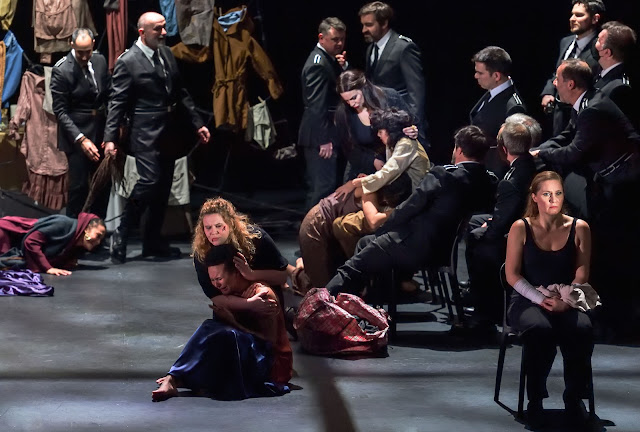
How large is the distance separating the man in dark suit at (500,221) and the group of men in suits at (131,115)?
2.70m

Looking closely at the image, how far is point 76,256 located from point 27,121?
1551mm

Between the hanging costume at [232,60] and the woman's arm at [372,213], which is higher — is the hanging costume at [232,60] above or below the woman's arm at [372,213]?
above

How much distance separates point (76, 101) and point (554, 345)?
461 centimetres

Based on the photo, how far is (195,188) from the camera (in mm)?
10414

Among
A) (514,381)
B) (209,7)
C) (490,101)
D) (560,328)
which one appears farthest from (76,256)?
(560,328)

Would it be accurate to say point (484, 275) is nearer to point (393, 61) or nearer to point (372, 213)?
point (372, 213)

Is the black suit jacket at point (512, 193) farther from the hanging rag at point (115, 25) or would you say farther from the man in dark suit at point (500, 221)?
the hanging rag at point (115, 25)

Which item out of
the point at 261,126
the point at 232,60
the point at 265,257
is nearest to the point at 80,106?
the point at 232,60

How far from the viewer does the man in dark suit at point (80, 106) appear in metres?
8.16

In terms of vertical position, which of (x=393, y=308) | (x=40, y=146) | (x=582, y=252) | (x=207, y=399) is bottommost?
(x=207, y=399)

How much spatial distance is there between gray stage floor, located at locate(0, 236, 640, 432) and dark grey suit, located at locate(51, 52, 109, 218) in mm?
1648

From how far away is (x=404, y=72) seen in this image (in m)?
7.70

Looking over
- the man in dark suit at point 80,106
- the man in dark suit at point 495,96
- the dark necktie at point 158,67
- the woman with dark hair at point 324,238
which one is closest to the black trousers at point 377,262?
the woman with dark hair at point 324,238

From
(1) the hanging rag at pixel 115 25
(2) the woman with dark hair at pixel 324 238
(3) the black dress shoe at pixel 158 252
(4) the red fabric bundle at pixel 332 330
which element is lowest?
(3) the black dress shoe at pixel 158 252
